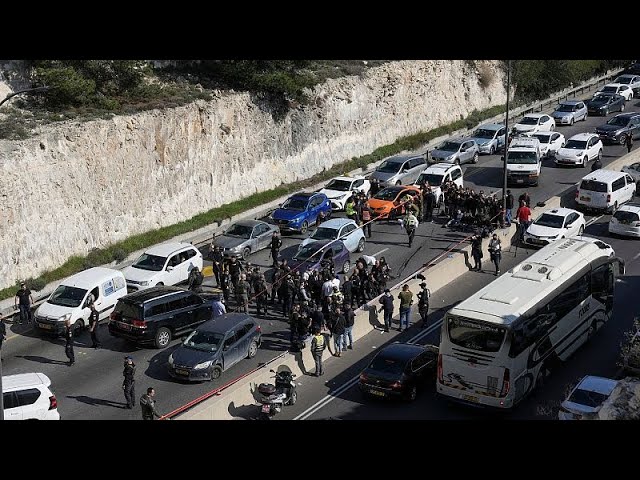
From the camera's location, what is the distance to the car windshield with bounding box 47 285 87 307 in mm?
26859

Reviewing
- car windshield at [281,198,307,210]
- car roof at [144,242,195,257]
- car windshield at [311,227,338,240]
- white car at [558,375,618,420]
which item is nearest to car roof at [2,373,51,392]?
car roof at [144,242,195,257]

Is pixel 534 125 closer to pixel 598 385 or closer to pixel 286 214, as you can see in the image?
pixel 286 214

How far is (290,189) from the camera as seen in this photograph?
43125 mm

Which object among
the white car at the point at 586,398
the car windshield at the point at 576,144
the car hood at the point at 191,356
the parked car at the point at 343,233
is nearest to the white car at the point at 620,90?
the car windshield at the point at 576,144

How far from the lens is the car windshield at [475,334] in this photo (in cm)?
2025

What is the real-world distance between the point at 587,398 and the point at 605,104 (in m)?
40.3

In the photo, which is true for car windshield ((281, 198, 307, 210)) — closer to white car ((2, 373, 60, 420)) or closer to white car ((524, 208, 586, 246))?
white car ((524, 208, 586, 246))

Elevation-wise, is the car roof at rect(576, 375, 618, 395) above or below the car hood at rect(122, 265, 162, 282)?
above

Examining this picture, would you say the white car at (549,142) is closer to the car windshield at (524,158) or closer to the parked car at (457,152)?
the parked car at (457,152)

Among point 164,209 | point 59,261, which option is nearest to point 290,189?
point 164,209

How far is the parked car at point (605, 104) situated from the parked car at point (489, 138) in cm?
1053

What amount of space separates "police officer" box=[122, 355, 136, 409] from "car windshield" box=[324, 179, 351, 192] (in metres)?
19.1

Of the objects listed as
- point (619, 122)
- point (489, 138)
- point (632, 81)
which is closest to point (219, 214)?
point (489, 138)
